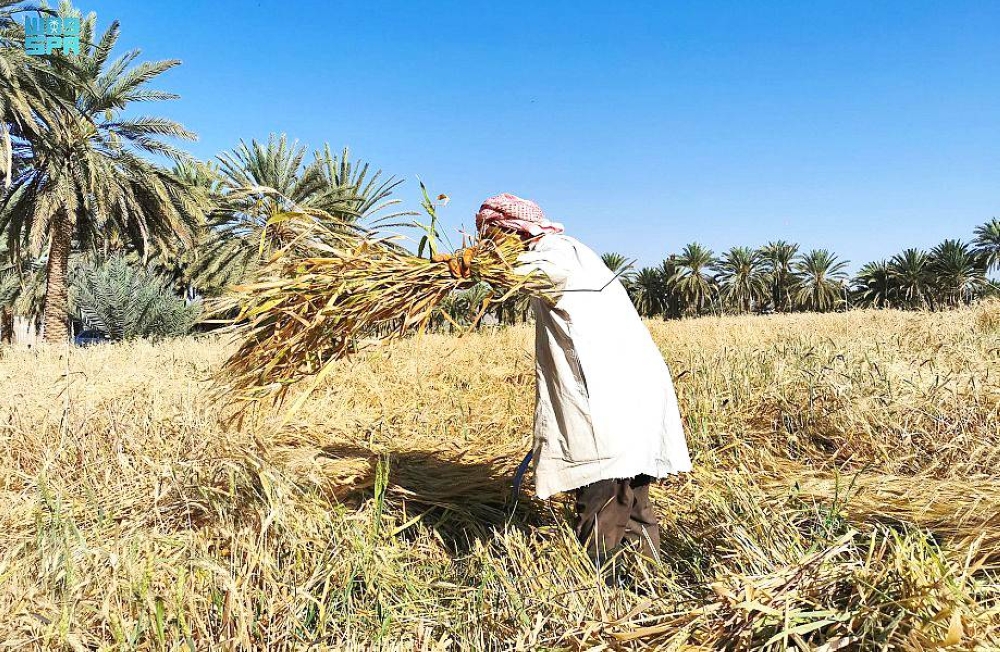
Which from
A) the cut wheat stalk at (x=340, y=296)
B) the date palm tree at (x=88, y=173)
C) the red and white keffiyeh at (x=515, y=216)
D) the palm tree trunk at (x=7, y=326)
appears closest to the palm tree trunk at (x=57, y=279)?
the date palm tree at (x=88, y=173)

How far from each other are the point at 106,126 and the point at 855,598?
1445 cm

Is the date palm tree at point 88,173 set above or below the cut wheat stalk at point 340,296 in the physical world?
above

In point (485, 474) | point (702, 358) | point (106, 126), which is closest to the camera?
point (485, 474)

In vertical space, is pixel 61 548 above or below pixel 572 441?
below

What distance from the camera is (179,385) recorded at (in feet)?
13.3

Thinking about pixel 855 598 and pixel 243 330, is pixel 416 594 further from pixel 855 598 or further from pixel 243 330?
pixel 855 598

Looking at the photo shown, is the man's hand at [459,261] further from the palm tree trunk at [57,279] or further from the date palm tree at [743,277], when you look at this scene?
the date palm tree at [743,277]

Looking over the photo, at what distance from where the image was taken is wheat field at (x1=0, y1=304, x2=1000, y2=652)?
1396mm

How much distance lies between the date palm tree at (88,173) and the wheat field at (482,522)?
8648 mm

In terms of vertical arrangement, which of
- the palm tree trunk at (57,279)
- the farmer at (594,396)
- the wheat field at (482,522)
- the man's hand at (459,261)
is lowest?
the wheat field at (482,522)

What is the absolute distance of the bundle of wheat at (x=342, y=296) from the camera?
6.19ft

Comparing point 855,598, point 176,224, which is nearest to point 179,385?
point 855,598

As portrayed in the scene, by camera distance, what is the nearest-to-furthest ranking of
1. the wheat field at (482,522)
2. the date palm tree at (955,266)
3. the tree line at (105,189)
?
the wheat field at (482,522) → the tree line at (105,189) → the date palm tree at (955,266)

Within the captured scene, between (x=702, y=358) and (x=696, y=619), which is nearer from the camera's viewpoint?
(x=696, y=619)
